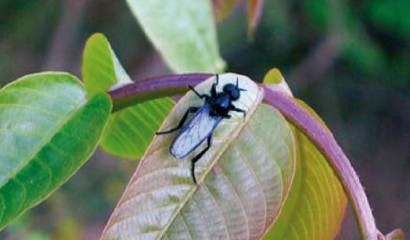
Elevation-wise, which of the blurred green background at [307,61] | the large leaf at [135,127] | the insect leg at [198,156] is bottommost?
the blurred green background at [307,61]

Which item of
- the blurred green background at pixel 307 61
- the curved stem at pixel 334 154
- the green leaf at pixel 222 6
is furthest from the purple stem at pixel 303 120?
the blurred green background at pixel 307 61

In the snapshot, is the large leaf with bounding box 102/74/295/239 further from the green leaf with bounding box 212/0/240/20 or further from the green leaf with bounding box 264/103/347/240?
the green leaf with bounding box 212/0/240/20

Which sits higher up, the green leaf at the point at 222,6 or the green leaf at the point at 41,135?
the green leaf at the point at 41,135

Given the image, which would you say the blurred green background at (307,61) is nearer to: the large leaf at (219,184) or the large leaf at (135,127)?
the large leaf at (135,127)

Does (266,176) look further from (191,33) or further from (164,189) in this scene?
(191,33)

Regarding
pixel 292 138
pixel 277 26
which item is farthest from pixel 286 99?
pixel 277 26

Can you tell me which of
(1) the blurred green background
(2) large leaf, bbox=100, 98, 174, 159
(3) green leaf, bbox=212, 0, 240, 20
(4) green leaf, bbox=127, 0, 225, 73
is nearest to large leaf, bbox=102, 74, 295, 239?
(2) large leaf, bbox=100, 98, 174, 159

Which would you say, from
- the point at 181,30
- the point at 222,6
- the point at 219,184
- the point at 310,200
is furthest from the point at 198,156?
the point at 222,6

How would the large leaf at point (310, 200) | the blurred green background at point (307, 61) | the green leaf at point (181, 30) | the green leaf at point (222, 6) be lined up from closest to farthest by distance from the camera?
the large leaf at point (310, 200) < the green leaf at point (181, 30) < the green leaf at point (222, 6) < the blurred green background at point (307, 61)
